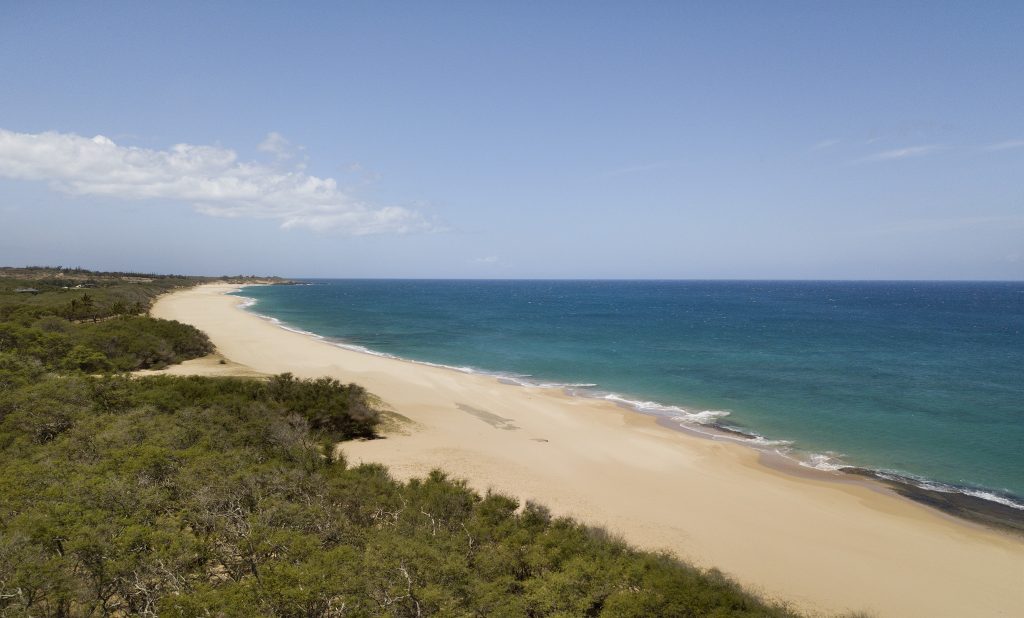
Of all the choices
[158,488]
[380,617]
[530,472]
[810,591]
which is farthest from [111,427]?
[810,591]

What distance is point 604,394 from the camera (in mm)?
33188

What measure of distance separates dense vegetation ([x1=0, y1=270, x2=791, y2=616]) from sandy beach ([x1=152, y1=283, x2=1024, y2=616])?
155 inches

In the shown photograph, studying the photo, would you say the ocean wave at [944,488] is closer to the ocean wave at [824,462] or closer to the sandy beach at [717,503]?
the ocean wave at [824,462]

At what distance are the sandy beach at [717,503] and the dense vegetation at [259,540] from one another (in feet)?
12.9

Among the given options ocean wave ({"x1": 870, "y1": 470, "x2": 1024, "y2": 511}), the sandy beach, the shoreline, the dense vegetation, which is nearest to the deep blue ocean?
ocean wave ({"x1": 870, "y1": 470, "x2": 1024, "y2": 511})

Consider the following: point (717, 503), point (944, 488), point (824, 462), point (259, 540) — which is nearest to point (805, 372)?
point (824, 462)

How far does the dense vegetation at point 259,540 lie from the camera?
24.1ft

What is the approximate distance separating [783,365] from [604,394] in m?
19.4

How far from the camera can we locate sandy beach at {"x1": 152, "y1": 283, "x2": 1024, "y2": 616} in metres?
A: 12.5

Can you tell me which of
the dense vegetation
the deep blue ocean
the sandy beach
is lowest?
the sandy beach

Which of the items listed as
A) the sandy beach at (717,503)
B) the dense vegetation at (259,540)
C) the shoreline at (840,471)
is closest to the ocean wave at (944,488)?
the shoreline at (840,471)

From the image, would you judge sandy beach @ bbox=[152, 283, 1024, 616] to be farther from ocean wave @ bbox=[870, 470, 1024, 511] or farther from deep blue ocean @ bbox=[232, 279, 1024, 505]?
deep blue ocean @ bbox=[232, 279, 1024, 505]

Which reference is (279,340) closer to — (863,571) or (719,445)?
(719,445)

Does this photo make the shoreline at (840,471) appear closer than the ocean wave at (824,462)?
Yes
